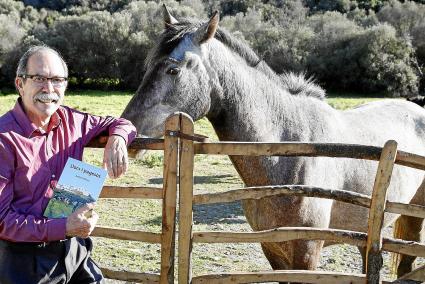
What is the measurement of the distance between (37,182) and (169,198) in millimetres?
1042

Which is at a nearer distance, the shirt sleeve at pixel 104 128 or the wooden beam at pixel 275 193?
the shirt sleeve at pixel 104 128

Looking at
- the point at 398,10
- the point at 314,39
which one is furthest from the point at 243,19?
the point at 398,10

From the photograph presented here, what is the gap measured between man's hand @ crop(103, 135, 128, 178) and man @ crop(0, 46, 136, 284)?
0.54 ft

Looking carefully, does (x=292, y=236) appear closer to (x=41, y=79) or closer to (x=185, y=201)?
(x=185, y=201)

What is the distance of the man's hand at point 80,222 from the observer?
246 centimetres

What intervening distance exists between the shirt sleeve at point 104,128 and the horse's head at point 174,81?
40 centimetres

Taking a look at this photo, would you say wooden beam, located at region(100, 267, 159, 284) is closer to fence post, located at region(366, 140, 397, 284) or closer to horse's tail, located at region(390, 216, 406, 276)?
fence post, located at region(366, 140, 397, 284)

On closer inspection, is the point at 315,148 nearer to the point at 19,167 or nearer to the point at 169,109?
the point at 169,109

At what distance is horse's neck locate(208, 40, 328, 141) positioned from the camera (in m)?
3.79

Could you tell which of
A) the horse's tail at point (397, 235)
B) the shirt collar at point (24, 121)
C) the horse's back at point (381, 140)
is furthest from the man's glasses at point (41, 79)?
the horse's tail at point (397, 235)

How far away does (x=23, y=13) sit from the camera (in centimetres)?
5234

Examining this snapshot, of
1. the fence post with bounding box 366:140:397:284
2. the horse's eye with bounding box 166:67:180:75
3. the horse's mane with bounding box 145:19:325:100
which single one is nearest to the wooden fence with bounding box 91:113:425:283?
the fence post with bounding box 366:140:397:284

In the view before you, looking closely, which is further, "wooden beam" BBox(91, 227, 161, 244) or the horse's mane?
the horse's mane

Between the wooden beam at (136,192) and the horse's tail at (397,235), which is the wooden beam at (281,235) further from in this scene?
the horse's tail at (397,235)
